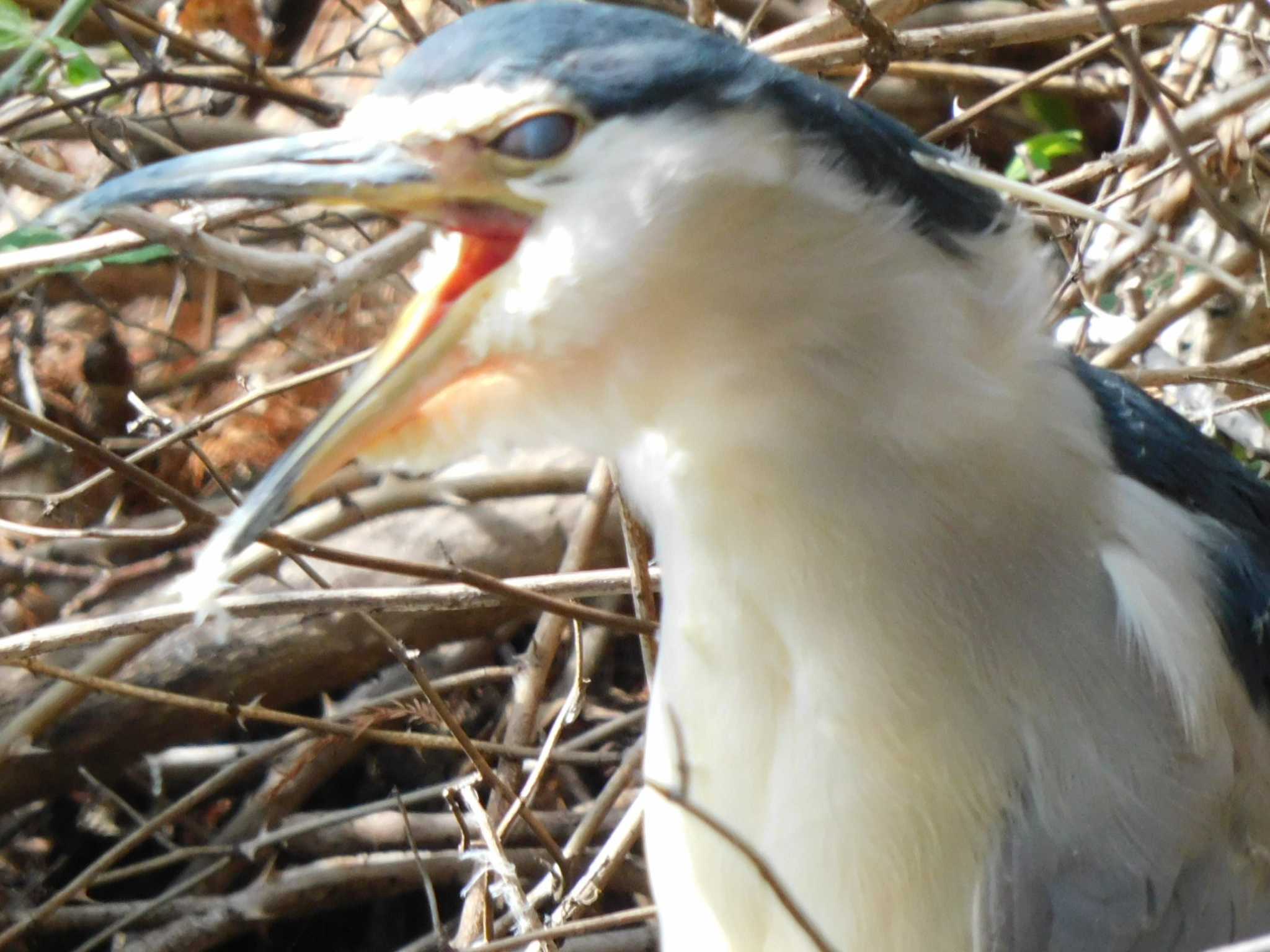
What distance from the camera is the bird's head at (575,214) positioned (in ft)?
2.74

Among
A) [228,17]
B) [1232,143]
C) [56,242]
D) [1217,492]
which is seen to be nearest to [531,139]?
[1217,492]

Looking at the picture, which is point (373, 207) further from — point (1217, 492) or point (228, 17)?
point (228, 17)

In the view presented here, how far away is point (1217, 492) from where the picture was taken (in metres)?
1.25

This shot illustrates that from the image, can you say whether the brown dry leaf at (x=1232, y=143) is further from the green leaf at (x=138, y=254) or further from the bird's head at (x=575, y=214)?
the green leaf at (x=138, y=254)

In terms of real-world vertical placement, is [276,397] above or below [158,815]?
above

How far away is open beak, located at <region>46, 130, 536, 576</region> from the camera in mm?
846

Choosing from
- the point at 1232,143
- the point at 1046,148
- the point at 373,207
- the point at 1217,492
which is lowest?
the point at 1217,492

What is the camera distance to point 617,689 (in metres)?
2.15

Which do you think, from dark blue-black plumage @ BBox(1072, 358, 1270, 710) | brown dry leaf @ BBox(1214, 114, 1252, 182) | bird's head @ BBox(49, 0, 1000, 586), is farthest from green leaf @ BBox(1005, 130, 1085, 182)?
bird's head @ BBox(49, 0, 1000, 586)

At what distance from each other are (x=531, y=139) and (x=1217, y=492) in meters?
0.76

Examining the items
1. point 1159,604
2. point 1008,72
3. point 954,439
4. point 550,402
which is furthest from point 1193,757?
point 1008,72

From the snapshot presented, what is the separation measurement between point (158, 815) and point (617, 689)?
70 centimetres

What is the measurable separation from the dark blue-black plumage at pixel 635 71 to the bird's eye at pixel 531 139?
0.08 ft

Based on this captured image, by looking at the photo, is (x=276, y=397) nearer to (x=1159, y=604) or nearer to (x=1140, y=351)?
(x=1140, y=351)
